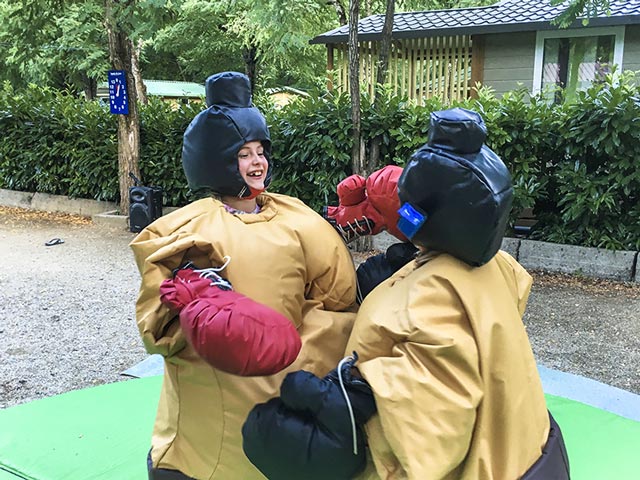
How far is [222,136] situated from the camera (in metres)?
2.04

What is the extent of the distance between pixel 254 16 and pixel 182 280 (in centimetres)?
718

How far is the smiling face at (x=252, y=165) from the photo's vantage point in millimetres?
2080

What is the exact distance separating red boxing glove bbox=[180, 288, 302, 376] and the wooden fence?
29.2ft

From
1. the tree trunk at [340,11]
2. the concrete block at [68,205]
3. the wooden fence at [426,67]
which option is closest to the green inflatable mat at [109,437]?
the concrete block at [68,205]

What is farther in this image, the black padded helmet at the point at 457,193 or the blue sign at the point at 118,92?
the blue sign at the point at 118,92

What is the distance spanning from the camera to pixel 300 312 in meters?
1.97

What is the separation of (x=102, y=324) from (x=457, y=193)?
4.15m

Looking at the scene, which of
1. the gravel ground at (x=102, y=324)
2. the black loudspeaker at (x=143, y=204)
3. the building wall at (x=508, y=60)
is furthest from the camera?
the building wall at (x=508, y=60)

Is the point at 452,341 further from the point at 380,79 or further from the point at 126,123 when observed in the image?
the point at 126,123

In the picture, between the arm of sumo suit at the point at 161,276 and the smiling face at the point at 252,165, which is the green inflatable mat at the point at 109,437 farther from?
the smiling face at the point at 252,165

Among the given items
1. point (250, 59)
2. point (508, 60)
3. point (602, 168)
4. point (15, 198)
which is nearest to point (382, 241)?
point (602, 168)

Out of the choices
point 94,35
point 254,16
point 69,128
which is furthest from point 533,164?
point 94,35

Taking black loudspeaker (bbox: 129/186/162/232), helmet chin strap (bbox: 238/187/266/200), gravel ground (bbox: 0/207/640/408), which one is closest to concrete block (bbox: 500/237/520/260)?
gravel ground (bbox: 0/207/640/408)

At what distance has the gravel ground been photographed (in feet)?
13.4
